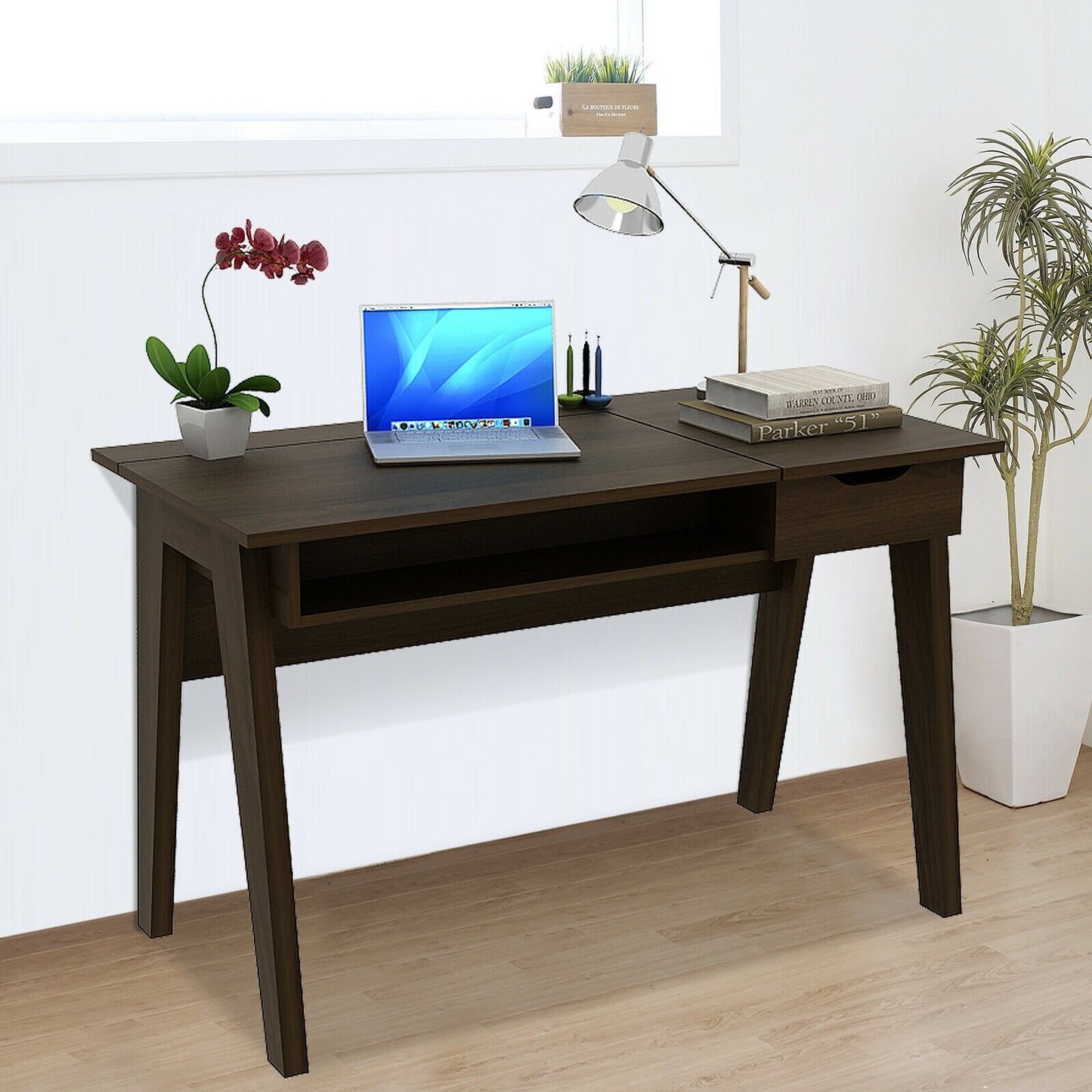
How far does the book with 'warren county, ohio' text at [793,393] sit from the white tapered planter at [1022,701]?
779mm

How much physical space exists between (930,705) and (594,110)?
124cm

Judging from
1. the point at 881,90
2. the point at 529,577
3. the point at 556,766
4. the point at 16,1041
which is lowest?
the point at 16,1041

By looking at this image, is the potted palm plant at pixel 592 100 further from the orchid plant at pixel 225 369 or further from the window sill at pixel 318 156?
the orchid plant at pixel 225 369

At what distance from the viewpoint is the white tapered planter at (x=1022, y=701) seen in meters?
3.13

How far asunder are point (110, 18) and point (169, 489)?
3.11 feet

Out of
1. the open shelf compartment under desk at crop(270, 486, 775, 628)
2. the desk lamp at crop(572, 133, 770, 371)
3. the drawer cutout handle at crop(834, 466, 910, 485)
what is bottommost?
the open shelf compartment under desk at crop(270, 486, 775, 628)

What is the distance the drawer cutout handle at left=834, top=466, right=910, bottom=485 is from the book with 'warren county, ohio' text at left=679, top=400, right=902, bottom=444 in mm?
70

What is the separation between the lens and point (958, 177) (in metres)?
3.14

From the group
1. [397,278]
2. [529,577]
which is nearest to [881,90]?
[397,278]

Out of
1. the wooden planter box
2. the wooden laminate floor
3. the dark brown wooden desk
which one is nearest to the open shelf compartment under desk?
the dark brown wooden desk

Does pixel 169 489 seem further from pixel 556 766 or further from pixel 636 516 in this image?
pixel 556 766

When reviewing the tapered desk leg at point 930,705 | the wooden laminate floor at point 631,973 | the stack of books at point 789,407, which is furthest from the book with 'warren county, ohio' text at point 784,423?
the wooden laminate floor at point 631,973

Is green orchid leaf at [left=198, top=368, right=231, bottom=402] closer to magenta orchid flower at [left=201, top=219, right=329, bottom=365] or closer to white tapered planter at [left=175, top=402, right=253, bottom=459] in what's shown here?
white tapered planter at [left=175, top=402, right=253, bottom=459]

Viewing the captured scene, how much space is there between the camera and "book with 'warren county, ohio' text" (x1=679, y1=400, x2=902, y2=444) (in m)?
2.46
